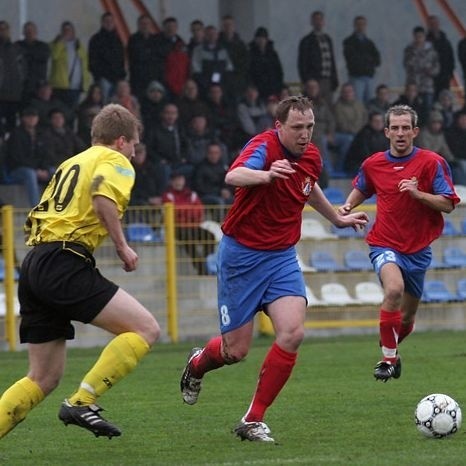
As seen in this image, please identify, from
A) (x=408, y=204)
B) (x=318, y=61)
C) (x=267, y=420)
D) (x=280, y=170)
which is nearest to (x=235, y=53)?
(x=318, y=61)

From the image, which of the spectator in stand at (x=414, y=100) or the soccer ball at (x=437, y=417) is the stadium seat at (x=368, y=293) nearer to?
the spectator in stand at (x=414, y=100)

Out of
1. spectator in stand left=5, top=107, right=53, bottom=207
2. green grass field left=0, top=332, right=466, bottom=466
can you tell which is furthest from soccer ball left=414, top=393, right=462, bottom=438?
spectator in stand left=5, top=107, right=53, bottom=207

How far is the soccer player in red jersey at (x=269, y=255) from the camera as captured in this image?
338 inches

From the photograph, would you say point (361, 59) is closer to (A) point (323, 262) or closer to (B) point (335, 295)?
(A) point (323, 262)

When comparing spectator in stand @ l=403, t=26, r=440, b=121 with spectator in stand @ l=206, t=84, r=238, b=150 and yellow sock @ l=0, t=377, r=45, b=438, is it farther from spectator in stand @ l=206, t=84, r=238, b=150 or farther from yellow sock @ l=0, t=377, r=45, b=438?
yellow sock @ l=0, t=377, r=45, b=438

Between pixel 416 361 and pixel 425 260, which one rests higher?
pixel 425 260

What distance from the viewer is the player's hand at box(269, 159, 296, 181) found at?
8172 mm

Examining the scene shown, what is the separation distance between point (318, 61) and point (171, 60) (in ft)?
8.99

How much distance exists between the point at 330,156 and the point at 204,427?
1469 cm

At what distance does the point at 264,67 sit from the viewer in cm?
2305

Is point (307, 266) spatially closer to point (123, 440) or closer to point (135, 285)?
point (135, 285)

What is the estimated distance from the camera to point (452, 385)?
11.6 metres

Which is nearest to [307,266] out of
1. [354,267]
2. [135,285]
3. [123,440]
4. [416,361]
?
[354,267]

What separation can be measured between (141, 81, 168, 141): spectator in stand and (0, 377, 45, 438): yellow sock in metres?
13.4
